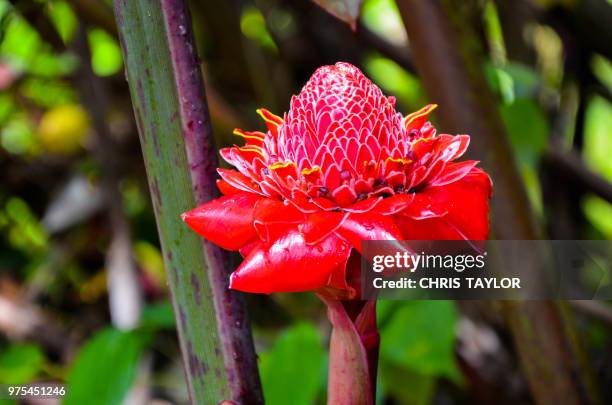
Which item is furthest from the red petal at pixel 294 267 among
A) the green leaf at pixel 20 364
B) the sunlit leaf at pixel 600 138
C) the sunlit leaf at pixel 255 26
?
the sunlit leaf at pixel 600 138

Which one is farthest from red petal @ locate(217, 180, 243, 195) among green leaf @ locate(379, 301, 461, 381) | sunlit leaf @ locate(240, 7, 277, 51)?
sunlit leaf @ locate(240, 7, 277, 51)

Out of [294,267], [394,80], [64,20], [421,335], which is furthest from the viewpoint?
[394,80]

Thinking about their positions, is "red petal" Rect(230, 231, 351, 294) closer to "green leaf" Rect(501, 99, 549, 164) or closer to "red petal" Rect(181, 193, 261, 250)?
"red petal" Rect(181, 193, 261, 250)

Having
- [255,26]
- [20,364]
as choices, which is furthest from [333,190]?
[255,26]

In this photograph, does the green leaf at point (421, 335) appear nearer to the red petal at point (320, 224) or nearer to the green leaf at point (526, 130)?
the green leaf at point (526, 130)

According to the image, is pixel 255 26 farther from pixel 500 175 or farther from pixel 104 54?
pixel 500 175

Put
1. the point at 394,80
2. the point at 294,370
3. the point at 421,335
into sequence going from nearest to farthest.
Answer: the point at 294,370 → the point at 421,335 → the point at 394,80
